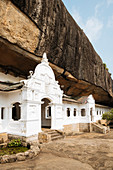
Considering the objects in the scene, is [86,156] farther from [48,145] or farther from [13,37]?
[13,37]

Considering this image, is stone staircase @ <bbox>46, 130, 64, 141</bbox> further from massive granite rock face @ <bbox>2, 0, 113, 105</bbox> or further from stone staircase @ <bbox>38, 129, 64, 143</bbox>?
massive granite rock face @ <bbox>2, 0, 113, 105</bbox>

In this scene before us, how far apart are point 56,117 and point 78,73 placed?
24.7 feet

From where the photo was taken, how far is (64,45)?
1647 cm

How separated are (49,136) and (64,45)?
1010 centimetres

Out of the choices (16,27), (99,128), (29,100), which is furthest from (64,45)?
(99,128)

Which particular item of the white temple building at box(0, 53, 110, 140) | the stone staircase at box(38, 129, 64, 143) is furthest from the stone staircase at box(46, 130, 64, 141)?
the white temple building at box(0, 53, 110, 140)

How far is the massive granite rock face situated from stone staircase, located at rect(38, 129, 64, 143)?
7.28 metres

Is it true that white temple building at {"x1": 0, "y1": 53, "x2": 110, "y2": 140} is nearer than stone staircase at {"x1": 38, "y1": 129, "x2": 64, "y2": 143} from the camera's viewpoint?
Yes

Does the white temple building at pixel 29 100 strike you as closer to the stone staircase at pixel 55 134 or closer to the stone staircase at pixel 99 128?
the stone staircase at pixel 55 134

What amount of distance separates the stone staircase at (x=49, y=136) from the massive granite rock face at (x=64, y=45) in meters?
7.28

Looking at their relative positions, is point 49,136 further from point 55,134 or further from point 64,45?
point 64,45

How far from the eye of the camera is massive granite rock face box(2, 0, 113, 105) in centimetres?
1315

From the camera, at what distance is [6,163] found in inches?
273

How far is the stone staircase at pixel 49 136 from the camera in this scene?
11.5m
